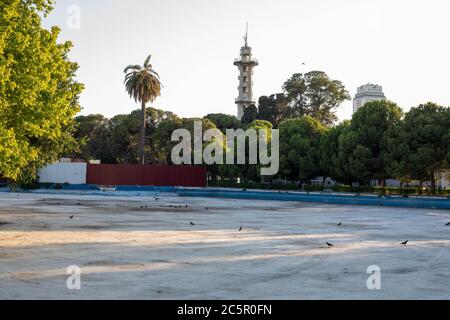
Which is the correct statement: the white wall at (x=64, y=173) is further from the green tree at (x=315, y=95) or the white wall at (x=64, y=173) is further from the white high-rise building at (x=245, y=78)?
the white high-rise building at (x=245, y=78)

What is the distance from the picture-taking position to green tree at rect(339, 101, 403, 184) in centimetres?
5725

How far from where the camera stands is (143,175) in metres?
70.9

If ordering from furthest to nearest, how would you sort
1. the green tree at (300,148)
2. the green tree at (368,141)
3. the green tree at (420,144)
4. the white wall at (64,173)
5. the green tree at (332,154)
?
1. the green tree at (300,148)
2. the white wall at (64,173)
3. the green tree at (332,154)
4. the green tree at (368,141)
5. the green tree at (420,144)

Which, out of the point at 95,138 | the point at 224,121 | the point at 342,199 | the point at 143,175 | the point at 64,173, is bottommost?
the point at 342,199

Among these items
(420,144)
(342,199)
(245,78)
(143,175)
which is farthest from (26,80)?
(245,78)

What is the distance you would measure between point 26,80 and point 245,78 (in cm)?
12086

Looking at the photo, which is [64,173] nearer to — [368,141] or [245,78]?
[368,141]

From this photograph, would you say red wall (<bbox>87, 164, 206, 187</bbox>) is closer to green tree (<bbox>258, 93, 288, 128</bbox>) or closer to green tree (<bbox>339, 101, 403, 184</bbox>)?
green tree (<bbox>339, 101, 403, 184</bbox>)

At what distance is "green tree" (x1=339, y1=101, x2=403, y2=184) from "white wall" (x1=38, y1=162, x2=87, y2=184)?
32465 millimetres

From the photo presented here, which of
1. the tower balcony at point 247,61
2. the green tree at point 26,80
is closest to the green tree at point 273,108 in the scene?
the tower balcony at point 247,61

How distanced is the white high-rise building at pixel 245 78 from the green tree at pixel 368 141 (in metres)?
74.3

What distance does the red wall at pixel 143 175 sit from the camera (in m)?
69.1

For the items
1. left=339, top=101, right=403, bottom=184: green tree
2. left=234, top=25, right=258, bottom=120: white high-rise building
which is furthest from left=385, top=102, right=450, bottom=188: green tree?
left=234, top=25, right=258, bottom=120: white high-rise building
